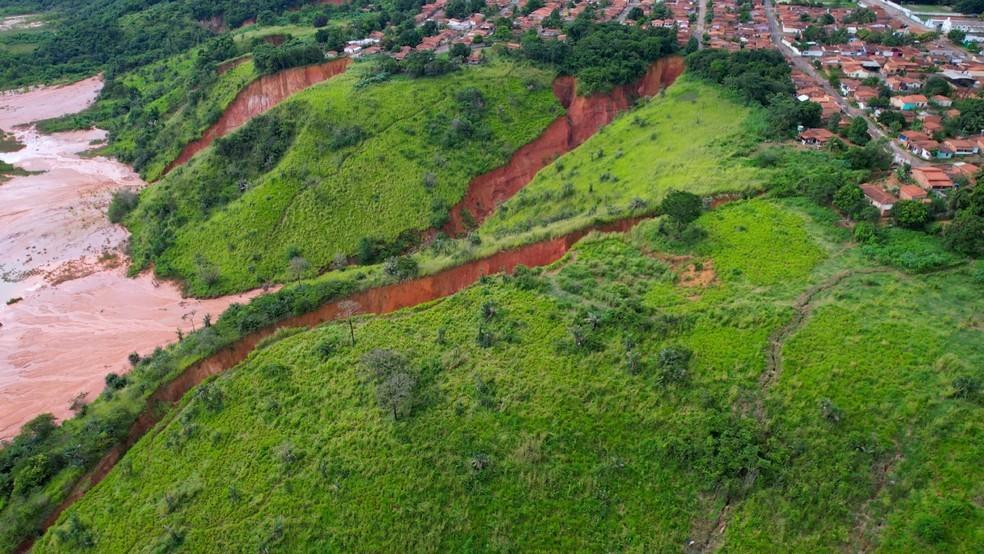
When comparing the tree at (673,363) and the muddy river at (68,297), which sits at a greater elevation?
the tree at (673,363)

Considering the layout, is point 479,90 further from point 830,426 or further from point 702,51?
point 830,426

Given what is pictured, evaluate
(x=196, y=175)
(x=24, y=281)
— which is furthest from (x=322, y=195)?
(x=24, y=281)

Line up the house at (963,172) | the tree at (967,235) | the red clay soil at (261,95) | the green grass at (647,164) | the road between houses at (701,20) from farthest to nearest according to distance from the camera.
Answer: the road between houses at (701,20) → the red clay soil at (261,95) → the green grass at (647,164) → the house at (963,172) → the tree at (967,235)

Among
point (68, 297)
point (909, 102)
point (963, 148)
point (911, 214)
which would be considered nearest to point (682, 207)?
point (911, 214)

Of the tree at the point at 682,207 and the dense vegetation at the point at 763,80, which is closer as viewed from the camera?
the tree at the point at 682,207

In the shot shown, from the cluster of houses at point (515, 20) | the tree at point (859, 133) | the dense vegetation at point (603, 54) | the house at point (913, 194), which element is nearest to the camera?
the house at point (913, 194)

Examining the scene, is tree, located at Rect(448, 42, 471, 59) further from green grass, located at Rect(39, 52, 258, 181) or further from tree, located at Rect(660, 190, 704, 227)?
tree, located at Rect(660, 190, 704, 227)

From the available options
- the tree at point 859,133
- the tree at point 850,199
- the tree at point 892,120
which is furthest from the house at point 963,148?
the tree at point 850,199

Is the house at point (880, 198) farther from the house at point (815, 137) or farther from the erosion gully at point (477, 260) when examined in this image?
the erosion gully at point (477, 260)

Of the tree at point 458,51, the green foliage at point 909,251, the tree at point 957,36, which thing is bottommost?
the green foliage at point 909,251
